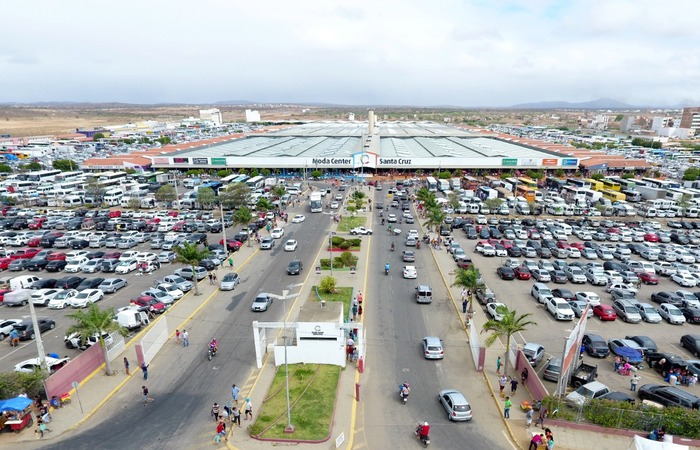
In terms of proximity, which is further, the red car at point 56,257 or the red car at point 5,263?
the red car at point 56,257

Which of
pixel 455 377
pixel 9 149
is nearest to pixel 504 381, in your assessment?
pixel 455 377

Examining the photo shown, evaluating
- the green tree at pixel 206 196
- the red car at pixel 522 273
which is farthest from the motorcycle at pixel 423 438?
the green tree at pixel 206 196

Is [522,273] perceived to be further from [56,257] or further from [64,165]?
[64,165]

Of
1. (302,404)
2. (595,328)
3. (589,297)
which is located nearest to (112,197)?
(302,404)

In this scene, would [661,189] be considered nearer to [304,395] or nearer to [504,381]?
[504,381]

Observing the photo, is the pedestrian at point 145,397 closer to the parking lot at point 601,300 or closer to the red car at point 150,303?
the red car at point 150,303
